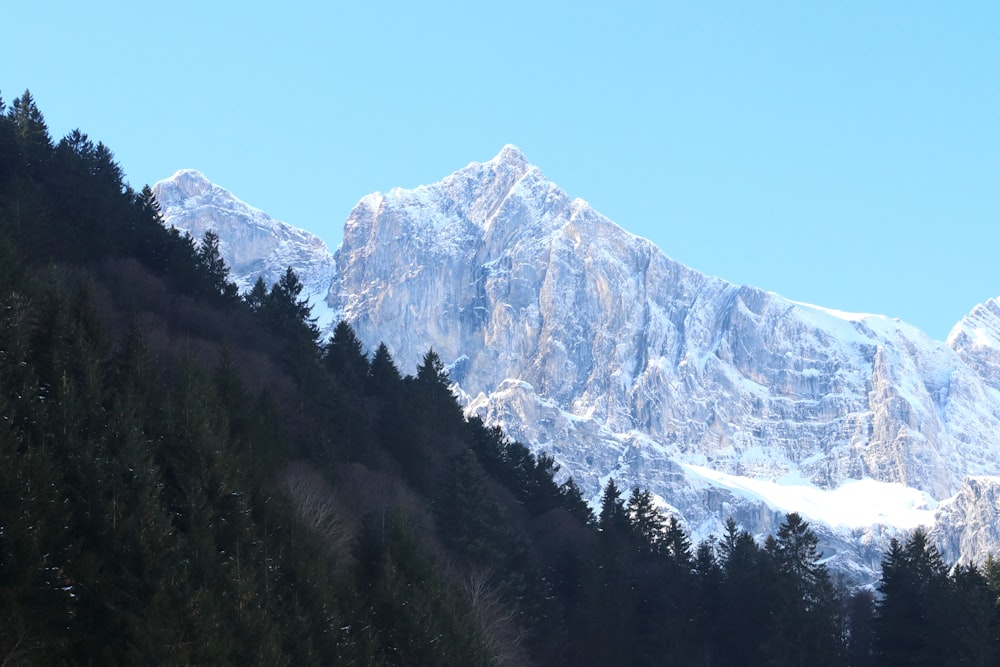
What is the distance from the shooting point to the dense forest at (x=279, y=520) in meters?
24.0

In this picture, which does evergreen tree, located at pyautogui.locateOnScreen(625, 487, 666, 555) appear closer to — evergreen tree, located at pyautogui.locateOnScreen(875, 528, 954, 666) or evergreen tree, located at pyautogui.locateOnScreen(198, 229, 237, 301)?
evergreen tree, located at pyautogui.locateOnScreen(875, 528, 954, 666)

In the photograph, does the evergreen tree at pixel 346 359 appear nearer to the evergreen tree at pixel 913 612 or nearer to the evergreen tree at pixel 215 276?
the evergreen tree at pixel 215 276

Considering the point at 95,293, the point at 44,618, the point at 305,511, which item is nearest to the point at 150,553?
the point at 44,618

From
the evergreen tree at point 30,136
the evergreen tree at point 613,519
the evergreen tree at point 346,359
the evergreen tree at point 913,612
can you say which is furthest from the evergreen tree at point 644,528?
the evergreen tree at point 30,136

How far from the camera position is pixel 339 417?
54.4m

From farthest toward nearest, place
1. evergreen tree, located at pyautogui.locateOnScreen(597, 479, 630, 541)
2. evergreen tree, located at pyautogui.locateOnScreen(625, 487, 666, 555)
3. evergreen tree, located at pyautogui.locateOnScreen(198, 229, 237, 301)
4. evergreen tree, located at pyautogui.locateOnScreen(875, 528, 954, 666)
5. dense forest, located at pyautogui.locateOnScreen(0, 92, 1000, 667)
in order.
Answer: evergreen tree, located at pyautogui.locateOnScreen(625, 487, 666, 555), evergreen tree, located at pyautogui.locateOnScreen(597, 479, 630, 541), evergreen tree, located at pyautogui.locateOnScreen(198, 229, 237, 301), evergreen tree, located at pyautogui.locateOnScreen(875, 528, 954, 666), dense forest, located at pyautogui.locateOnScreen(0, 92, 1000, 667)

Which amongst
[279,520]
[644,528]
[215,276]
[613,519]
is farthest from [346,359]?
[279,520]

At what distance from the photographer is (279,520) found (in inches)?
1228

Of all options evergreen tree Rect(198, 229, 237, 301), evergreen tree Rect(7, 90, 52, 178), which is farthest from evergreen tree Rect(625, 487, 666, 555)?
evergreen tree Rect(7, 90, 52, 178)

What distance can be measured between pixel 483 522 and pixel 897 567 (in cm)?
2241

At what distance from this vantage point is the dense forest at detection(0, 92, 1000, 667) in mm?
24016

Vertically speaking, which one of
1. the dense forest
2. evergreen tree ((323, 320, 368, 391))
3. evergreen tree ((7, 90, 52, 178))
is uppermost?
evergreen tree ((7, 90, 52, 178))

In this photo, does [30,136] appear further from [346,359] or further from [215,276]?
[346,359]

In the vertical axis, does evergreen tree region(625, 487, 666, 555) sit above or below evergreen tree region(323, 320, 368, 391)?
below
